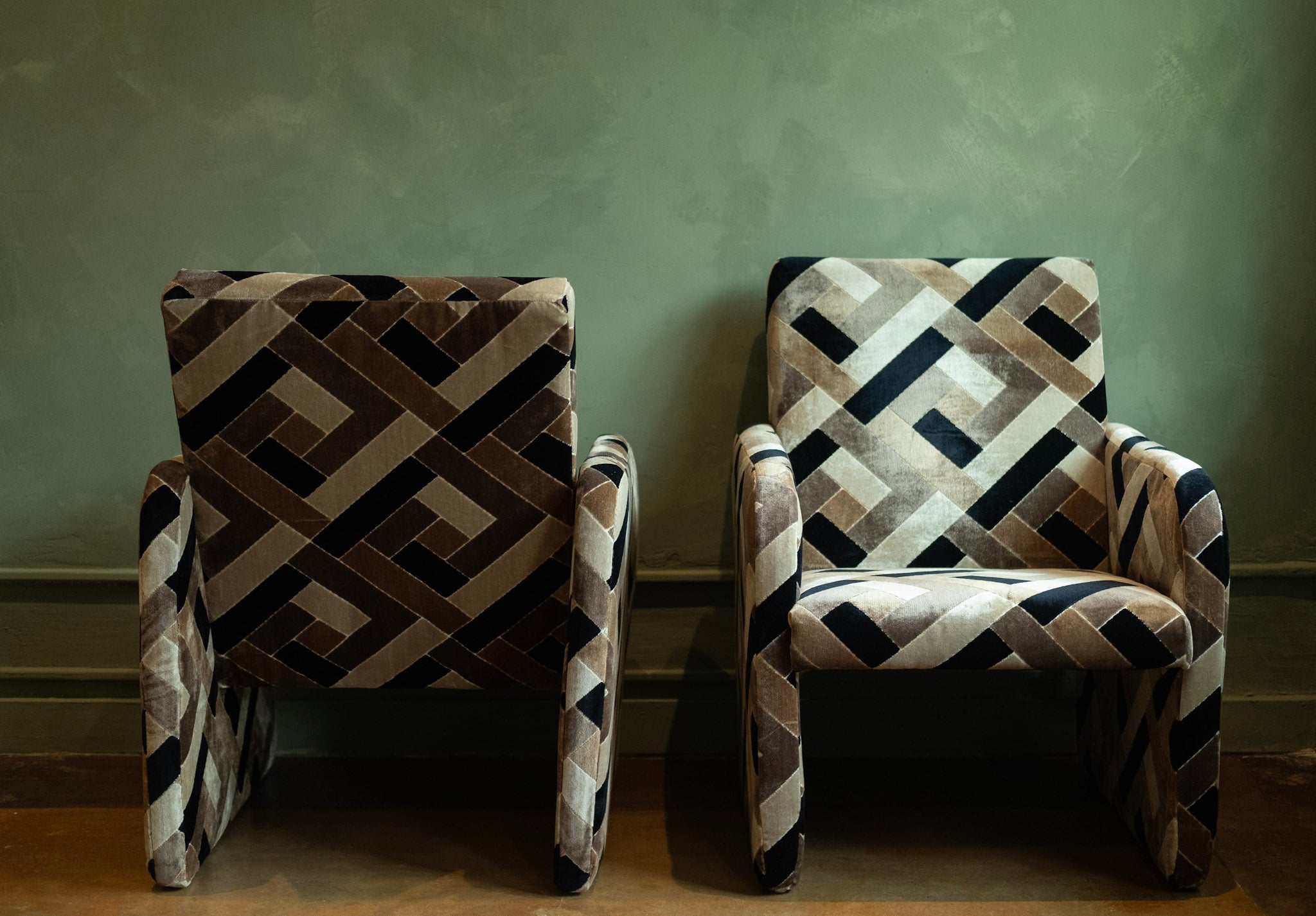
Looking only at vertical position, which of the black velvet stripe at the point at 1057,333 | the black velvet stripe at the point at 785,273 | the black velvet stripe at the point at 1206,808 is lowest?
the black velvet stripe at the point at 1206,808

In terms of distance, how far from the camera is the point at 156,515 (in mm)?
1403

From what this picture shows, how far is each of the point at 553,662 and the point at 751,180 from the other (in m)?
1.05

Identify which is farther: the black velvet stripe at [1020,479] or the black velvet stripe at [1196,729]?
the black velvet stripe at [1020,479]

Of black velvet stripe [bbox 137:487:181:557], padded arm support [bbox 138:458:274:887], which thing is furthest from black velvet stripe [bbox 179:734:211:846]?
black velvet stripe [bbox 137:487:181:557]

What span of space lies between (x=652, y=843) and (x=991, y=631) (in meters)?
0.68

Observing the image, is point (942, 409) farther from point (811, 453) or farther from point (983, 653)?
point (983, 653)

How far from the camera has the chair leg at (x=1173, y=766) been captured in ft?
4.68

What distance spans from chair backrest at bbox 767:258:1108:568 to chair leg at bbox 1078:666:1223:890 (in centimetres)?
32

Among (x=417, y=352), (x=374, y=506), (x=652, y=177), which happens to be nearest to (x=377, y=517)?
(x=374, y=506)

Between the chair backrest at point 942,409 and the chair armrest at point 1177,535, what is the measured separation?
0.14m

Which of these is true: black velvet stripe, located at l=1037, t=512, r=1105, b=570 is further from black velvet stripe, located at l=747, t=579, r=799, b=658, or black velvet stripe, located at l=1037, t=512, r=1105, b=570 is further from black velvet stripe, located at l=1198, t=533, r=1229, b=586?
black velvet stripe, located at l=747, t=579, r=799, b=658

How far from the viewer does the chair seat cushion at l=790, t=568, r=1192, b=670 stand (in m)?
1.38

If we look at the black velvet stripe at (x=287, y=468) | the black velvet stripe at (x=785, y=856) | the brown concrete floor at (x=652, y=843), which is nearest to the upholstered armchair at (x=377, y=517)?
the black velvet stripe at (x=287, y=468)

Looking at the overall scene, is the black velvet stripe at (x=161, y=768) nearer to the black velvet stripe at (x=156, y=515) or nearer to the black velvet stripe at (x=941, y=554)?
the black velvet stripe at (x=156, y=515)
